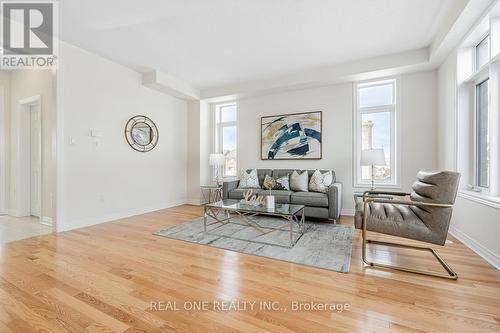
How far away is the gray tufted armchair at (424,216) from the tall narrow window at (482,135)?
1.02 m

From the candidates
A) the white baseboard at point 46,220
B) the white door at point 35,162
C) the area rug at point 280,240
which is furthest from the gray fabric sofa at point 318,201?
the white door at point 35,162

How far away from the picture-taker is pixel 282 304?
1.58 metres

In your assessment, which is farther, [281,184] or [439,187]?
[281,184]

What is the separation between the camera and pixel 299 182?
13.8ft

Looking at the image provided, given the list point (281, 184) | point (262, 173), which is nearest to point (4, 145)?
point (262, 173)

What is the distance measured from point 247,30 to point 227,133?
286cm

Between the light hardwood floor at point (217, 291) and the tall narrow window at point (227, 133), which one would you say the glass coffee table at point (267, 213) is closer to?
the light hardwood floor at point (217, 291)

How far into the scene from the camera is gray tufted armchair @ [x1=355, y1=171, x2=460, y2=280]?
79.0 inches

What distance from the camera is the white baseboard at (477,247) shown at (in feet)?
6.98

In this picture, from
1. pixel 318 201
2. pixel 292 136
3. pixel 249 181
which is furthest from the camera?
pixel 292 136

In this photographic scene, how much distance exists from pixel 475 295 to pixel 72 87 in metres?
5.10

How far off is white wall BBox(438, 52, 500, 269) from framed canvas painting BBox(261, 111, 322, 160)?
1.88 m

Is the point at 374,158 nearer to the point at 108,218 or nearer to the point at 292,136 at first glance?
the point at 292,136

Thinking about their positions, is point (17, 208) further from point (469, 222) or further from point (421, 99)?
point (421, 99)
